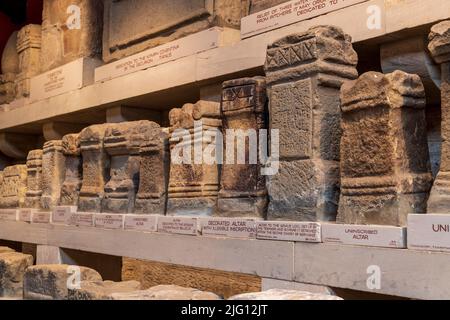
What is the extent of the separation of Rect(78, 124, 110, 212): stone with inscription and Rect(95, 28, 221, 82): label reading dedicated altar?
0.89 m

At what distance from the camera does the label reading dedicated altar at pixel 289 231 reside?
2995 mm

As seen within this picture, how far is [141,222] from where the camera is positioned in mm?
4172

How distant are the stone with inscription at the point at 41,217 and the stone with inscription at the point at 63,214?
3.4 inches

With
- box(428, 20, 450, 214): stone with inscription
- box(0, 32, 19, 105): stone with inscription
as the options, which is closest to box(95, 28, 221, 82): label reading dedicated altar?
box(428, 20, 450, 214): stone with inscription

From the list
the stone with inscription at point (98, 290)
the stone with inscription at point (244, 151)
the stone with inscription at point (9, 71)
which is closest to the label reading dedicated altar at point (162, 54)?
the stone with inscription at point (244, 151)

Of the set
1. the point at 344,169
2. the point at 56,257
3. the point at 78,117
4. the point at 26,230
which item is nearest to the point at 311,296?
the point at 344,169

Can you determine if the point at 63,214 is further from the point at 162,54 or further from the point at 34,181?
the point at 162,54

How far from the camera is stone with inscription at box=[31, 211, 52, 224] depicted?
5.30 metres

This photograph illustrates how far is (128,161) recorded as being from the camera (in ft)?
15.1

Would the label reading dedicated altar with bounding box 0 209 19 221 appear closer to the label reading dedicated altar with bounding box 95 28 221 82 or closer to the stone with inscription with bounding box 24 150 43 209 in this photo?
the stone with inscription with bounding box 24 150 43 209

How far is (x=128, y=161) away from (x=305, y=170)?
1870 mm

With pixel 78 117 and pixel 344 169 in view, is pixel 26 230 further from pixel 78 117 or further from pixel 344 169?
pixel 344 169

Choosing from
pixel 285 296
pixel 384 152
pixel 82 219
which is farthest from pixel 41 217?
pixel 384 152

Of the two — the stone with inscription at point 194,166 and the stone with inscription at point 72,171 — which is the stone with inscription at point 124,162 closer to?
the stone with inscription at point 194,166
